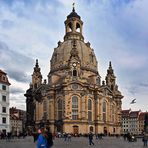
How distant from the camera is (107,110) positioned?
116375mm

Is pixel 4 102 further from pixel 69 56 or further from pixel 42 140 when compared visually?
pixel 42 140

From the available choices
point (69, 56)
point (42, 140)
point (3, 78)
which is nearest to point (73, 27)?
point (69, 56)

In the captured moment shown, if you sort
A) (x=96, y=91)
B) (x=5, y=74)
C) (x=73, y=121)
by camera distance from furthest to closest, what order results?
(x=96, y=91)
(x=73, y=121)
(x=5, y=74)

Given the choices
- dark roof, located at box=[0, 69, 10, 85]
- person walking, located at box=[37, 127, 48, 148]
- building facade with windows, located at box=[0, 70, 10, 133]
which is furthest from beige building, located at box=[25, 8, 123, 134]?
person walking, located at box=[37, 127, 48, 148]

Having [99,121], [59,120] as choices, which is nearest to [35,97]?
[59,120]

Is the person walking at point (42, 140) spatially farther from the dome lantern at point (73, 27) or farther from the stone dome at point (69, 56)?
the dome lantern at point (73, 27)

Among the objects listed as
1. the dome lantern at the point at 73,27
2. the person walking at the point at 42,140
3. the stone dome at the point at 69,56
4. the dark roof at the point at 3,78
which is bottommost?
the person walking at the point at 42,140

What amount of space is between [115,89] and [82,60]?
18223 millimetres

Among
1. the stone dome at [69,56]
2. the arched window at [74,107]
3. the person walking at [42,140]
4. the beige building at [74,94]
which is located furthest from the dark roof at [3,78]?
the person walking at [42,140]

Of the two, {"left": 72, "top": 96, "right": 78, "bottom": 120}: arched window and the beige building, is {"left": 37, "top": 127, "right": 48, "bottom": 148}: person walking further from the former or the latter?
{"left": 72, "top": 96, "right": 78, "bottom": 120}: arched window

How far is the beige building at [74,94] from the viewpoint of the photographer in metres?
107

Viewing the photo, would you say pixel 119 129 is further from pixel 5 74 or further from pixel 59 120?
pixel 5 74

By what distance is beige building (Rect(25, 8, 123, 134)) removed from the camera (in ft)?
351

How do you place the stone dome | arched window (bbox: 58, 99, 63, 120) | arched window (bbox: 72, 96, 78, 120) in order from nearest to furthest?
arched window (bbox: 72, 96, 78, 120) → arched window (bbox: 58, 99, 63, 120) → the stone dome
